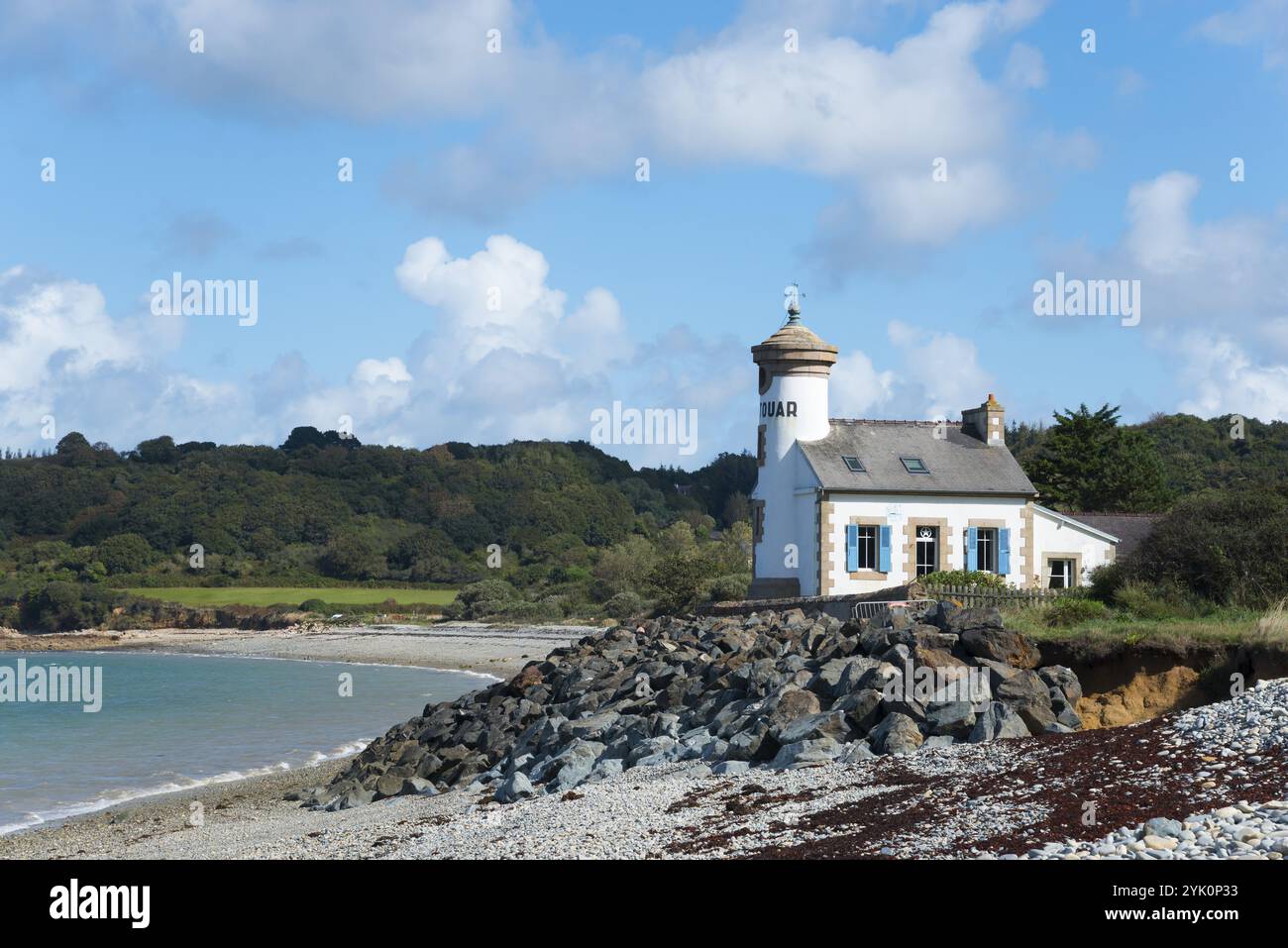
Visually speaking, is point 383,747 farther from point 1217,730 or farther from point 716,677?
point 1217,730

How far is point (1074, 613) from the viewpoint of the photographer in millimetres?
17906

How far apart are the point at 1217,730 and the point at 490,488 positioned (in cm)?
8565

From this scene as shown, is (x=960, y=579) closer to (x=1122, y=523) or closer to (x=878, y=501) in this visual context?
(x=878, y=501)

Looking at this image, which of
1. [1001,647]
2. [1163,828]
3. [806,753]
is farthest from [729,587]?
[1163,828]

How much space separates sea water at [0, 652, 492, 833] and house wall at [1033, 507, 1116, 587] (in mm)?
14514

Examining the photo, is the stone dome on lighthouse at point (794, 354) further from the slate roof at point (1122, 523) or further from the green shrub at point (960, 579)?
the slate roof at point (1122, 523)

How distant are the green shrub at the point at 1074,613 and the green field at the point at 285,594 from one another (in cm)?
5684

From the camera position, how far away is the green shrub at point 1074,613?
693 inches

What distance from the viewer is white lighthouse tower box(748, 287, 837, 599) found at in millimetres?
28891

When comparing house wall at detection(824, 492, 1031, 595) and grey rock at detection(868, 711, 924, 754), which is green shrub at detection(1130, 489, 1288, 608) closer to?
grey rock at detection(868, 711, 924, 754)

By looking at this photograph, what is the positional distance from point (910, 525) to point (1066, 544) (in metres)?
4.35

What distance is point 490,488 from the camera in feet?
310

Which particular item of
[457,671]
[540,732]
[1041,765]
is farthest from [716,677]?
[457,671]

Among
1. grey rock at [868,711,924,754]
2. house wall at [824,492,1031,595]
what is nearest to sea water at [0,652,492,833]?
house wall at [824,492,1031,595]
